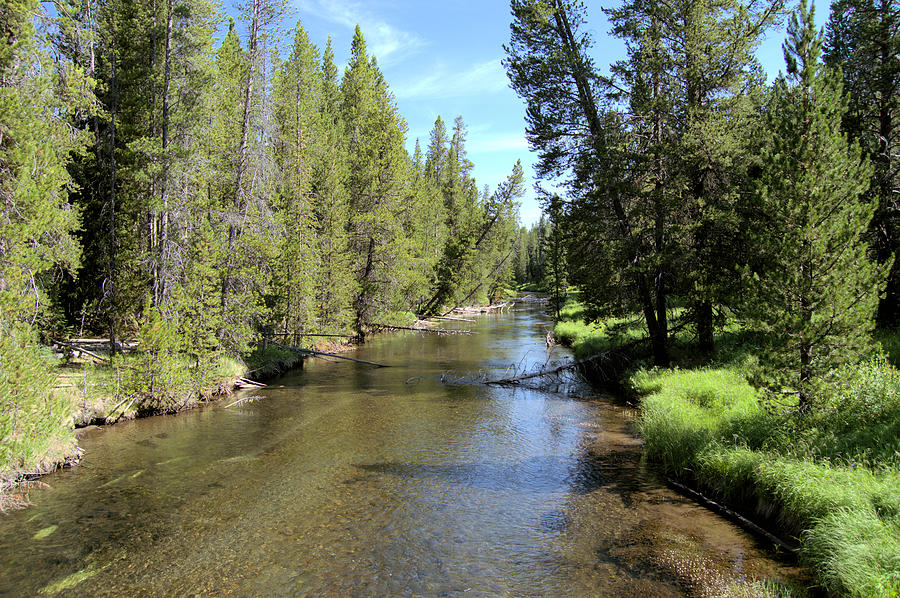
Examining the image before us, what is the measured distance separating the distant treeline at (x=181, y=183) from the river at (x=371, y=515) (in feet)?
12.8

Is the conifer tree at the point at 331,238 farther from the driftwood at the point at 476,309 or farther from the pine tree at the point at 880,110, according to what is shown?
the pine tree at the point at 880,110

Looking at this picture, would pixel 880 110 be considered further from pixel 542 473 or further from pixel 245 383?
pixel 245 383

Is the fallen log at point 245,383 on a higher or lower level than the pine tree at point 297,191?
lower

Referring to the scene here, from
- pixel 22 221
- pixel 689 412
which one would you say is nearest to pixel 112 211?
pixel 22 221

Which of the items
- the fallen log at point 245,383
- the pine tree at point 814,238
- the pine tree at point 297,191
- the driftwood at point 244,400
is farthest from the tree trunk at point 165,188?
the pine tree at point 814,238

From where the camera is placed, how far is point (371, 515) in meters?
8.87

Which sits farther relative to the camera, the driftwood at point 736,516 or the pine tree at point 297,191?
the pine tree at point 297,191

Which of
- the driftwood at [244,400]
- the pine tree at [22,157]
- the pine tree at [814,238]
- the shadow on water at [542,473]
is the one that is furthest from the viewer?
the driftwood at [244,400]

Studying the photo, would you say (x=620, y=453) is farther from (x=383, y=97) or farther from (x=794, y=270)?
(x=383, y=97)

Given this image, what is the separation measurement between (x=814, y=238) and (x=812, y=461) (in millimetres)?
3859

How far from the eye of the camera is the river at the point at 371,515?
6816 mm

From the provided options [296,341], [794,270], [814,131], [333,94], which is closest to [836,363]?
[794,270]

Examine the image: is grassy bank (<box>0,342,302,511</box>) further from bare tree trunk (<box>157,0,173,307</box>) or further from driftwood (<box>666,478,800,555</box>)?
driftwood (<box>666,478,800,555</box>)

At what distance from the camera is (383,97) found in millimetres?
33281
